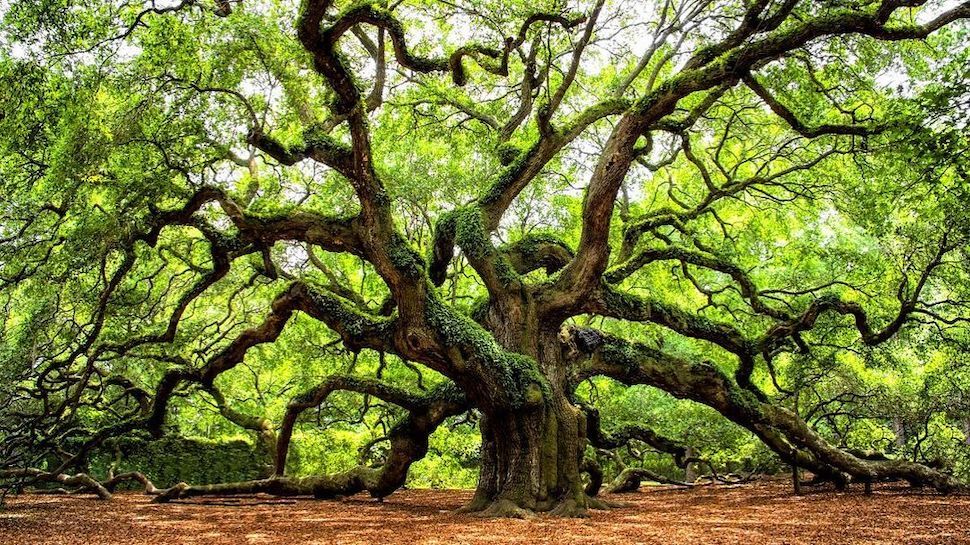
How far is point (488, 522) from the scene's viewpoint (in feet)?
23.2

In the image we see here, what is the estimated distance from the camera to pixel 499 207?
954cm

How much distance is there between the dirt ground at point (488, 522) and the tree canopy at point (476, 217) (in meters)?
0.62

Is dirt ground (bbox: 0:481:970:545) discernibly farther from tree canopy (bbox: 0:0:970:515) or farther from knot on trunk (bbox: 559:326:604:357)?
knot on trunk (bbox: 559:326:604:357)

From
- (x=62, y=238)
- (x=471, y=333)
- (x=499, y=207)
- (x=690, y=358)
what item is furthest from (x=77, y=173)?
(x=690, y=358)

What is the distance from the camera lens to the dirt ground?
19.2ft

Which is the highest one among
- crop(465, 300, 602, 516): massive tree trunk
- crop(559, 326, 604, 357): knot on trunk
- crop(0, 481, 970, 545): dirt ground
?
crop(559, 326, 604, 357): knot on trunk

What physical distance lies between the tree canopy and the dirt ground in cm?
62

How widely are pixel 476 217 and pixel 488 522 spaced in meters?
4.07

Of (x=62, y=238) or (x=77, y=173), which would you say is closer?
(x=77, y=173)

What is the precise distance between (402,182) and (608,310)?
5.28 meters

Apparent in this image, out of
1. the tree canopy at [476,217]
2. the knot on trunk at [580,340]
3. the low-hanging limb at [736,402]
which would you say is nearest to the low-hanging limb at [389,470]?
the tree canopy at [476,217]

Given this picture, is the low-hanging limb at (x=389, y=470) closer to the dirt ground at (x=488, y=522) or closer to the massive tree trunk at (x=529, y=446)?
the dirt ground at (x=488, y=522)

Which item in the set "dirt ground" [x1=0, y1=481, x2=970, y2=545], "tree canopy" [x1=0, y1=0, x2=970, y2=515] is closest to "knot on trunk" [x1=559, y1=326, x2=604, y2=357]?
"tree canopy" [x1=0, y1=0, x2=970, y2=515]

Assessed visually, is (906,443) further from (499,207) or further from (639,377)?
(499,207)
